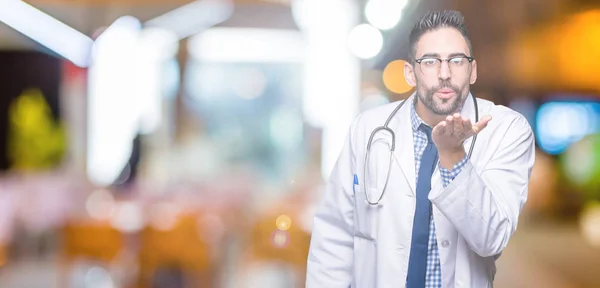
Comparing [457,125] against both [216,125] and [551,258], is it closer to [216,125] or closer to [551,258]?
[216,125]

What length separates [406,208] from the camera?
6.39 ft

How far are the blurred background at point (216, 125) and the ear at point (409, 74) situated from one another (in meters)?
0.58

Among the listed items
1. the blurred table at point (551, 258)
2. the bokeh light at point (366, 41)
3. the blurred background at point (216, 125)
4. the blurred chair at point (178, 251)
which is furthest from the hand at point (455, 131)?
the blurred chair at point (178, 251)

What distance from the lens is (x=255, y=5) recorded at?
7.32 meters

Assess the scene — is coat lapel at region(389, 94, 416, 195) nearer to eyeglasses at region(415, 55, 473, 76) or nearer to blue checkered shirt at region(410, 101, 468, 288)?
blue checkered shirt at region(410, 101, 468, 288)

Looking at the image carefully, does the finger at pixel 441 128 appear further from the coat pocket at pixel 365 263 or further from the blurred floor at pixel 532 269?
the blurred floor at pixel 532 269

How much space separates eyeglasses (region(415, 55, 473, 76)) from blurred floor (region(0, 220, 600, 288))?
3066 mm

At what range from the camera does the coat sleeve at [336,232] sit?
208cm

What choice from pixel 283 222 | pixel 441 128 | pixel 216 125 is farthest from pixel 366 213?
pixel 216 125

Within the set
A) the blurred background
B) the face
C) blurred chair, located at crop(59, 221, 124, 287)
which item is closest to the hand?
the face

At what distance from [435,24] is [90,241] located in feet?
14.4

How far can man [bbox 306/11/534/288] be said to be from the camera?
5.85 feet

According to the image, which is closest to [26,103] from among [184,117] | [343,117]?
[184,117]

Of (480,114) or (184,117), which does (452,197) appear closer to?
(480,114)
